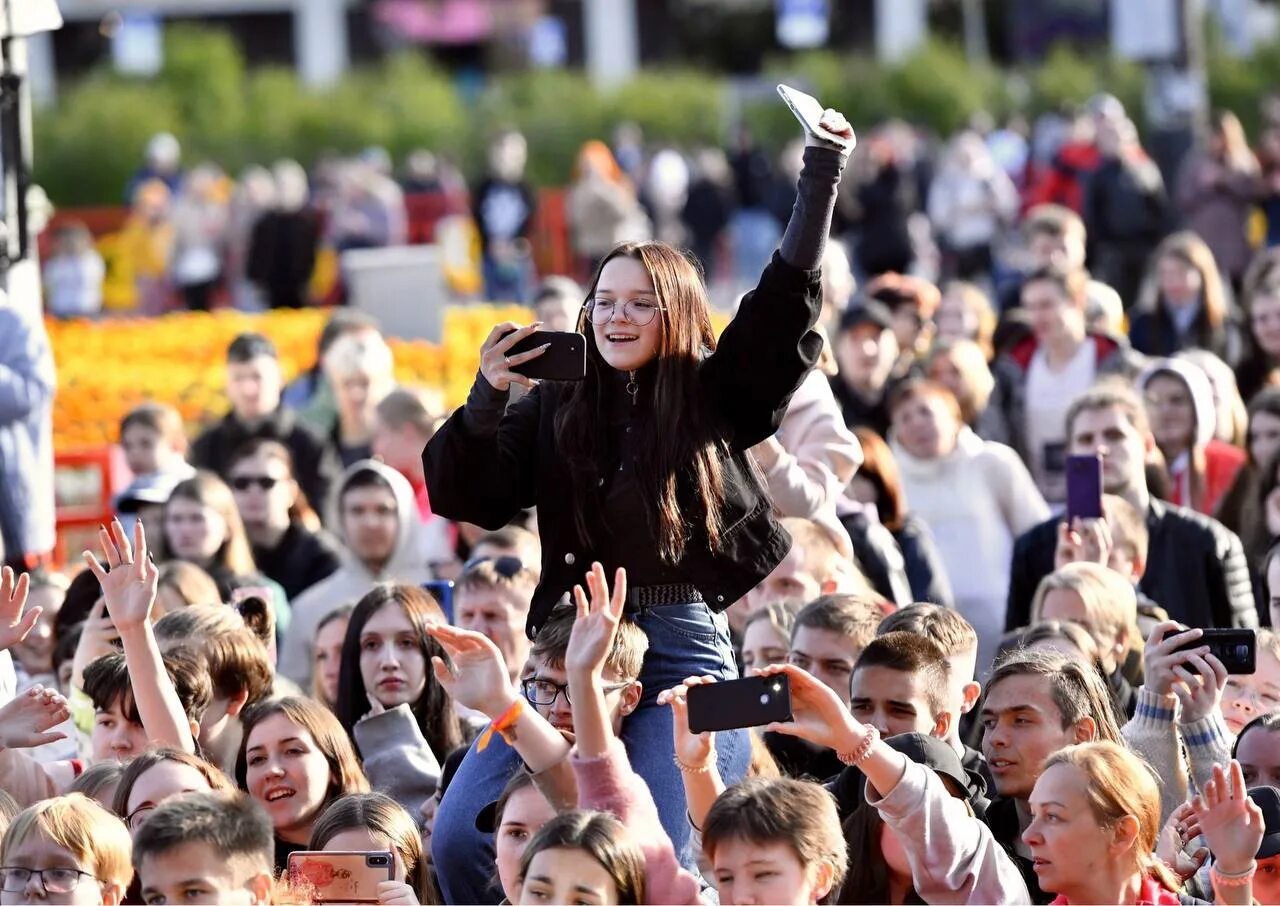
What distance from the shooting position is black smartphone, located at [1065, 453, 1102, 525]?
8406 mm

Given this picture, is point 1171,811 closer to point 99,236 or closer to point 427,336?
point 427,336

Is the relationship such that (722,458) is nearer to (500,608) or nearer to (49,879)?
(49,879)

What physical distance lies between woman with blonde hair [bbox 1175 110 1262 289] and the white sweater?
893cm

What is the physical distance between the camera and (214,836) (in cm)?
552

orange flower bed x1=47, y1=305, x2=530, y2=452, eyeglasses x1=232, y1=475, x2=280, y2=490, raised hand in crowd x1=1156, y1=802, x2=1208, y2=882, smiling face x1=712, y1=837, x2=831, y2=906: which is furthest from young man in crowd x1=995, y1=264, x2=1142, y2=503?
smiling face x1=712, y1=837, x2=831, y2=906

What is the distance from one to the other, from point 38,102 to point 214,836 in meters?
37.7

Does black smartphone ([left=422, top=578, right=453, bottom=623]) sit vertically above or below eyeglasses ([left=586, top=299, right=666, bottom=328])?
below

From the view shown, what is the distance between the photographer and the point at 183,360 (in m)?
19.2

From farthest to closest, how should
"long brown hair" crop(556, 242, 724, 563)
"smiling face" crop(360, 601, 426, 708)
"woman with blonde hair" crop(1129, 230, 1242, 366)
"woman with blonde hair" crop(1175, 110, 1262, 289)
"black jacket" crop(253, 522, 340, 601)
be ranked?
"woman with blonde hair" crop(1175, 110, 1262, 289)
"woman with blonde hair" crop(1129, 230, 1242, 366)
"black jacket" crop(253, 522, 340, 601)
"smiling face" crop(360, 601, 426, 708)
"long brown hair" crop(556, 242, 724, 563)

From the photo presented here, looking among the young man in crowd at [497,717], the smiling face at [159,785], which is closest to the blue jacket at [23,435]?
the smiling face at [159,785]

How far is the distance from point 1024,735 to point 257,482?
188 inches

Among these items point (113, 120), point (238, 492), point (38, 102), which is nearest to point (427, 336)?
point (238, 492)

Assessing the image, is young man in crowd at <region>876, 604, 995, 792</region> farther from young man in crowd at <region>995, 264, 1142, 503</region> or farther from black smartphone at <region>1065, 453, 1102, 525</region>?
young man in crowd at <region>995, 264, 1142, 503</region>

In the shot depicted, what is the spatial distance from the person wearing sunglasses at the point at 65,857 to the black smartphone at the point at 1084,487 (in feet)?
12.2
